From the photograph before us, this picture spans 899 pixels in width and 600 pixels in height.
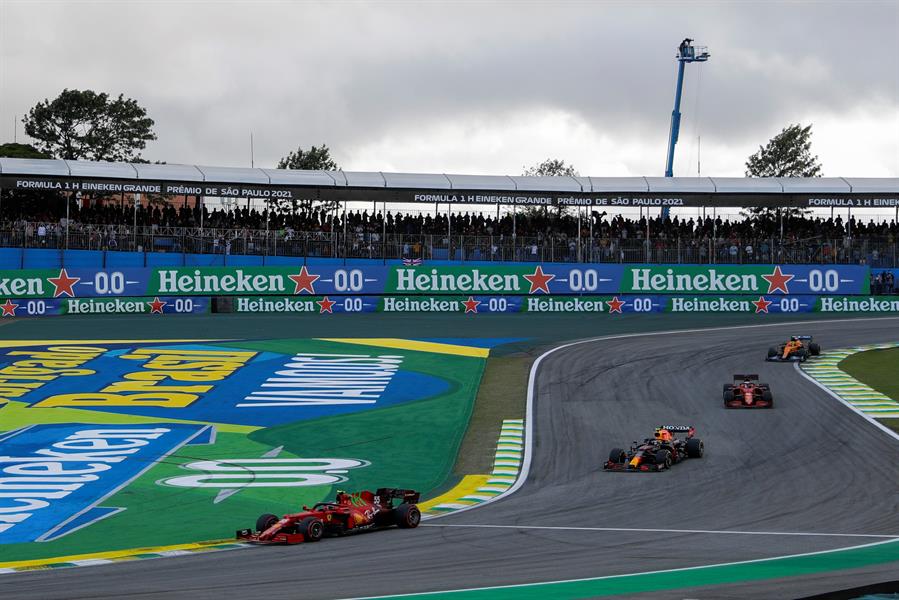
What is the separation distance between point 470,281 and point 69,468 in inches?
1121

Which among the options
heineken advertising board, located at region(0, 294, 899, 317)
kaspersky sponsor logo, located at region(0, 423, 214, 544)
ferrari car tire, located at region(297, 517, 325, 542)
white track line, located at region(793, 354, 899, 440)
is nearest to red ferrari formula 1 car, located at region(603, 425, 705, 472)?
white track line, located at region(793, 354, 899, 440)

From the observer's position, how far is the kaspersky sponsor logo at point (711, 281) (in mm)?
49656

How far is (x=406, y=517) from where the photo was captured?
54.9ft

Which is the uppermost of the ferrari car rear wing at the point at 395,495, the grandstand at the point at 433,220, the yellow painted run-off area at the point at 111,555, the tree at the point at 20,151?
the tree at the point at 20,151

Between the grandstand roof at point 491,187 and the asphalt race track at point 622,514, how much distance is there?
25375 mm

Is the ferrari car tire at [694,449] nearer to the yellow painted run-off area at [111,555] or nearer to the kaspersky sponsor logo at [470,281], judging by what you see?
the yellow painted run-off area at [111,555]

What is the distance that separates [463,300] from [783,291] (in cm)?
Result: 1410

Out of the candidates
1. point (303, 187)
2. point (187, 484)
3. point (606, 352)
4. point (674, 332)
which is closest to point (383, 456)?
point (187, 484)

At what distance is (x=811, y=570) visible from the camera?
13219 millimetres

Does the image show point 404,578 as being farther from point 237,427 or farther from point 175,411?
point 175,411

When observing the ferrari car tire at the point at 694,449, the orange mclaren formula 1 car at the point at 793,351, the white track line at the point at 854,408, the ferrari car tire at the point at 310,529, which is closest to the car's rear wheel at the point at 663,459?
the ferrari car tire at the point at 694,449

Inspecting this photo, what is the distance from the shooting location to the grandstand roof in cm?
5588

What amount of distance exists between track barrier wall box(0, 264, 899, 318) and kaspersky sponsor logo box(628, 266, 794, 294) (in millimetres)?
44

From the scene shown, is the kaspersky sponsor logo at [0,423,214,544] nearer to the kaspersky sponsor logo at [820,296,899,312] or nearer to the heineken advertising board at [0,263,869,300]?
the heineken advertising board at [0,263,869,300]
